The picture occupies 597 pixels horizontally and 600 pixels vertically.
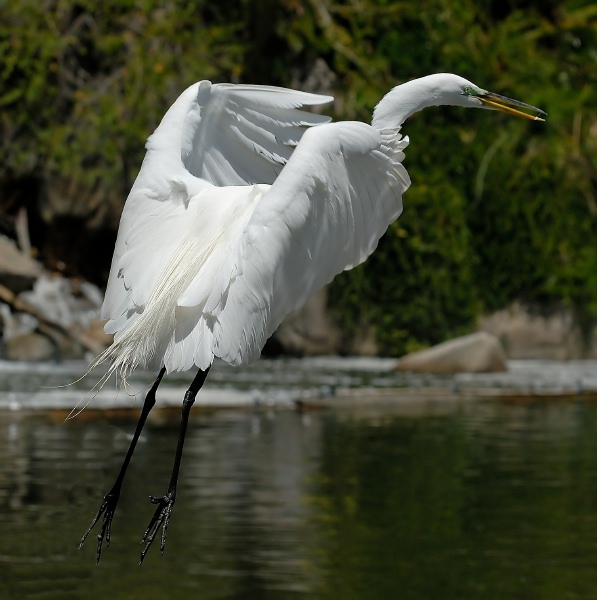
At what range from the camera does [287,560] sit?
579cm

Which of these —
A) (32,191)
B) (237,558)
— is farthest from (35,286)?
(237,558)

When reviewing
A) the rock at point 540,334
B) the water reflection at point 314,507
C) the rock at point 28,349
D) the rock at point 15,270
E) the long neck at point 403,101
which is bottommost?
the rock at point 540,334

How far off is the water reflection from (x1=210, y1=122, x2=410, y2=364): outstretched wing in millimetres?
1100

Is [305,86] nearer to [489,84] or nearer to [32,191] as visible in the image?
[489,84]

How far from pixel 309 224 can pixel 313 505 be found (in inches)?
90.8

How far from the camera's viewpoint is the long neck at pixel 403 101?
16.7 ft

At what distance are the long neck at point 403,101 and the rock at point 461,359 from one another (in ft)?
25.2

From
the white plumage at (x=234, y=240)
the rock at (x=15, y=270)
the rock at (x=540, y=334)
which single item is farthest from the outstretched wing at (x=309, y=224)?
the rock at (x=540, y=334)

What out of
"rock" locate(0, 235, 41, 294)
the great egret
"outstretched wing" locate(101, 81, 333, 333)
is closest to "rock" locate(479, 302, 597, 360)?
"rock" locate(0, 235, 41, 294)

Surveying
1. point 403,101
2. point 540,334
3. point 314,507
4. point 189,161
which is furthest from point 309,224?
point 540,334

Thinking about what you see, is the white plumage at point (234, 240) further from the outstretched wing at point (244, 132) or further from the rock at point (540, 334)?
the rock at point (540, 334)

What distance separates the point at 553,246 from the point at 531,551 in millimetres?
8663

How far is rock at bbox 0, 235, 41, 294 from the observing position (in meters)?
13.9

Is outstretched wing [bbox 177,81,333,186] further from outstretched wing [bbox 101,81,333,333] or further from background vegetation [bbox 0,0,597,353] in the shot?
background vegetation [bbox 0,0,597,353]
